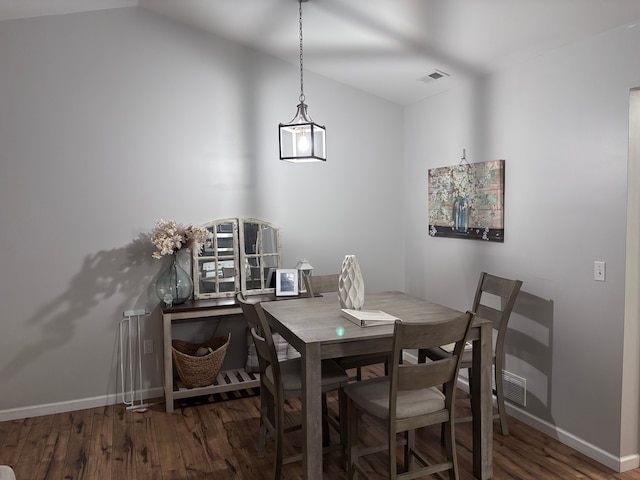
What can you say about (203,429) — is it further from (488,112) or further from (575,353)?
(488,112)

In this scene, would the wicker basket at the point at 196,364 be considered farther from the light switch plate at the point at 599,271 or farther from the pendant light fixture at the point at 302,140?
the light switch plate at the point at 599,271

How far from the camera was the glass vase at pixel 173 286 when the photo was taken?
363cm

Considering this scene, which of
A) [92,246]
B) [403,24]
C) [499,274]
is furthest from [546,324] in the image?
[92,246]

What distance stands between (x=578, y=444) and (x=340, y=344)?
1.64m

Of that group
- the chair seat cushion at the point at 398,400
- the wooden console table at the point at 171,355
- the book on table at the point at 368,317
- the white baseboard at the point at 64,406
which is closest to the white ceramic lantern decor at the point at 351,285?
the book on table at the point at 368,317

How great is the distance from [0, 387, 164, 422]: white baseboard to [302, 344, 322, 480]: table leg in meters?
1.95

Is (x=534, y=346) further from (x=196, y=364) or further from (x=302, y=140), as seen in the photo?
(x=196, y=364)

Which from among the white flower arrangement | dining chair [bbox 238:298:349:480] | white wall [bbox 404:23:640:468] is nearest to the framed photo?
the white flower arrangement

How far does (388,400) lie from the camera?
2307 mm

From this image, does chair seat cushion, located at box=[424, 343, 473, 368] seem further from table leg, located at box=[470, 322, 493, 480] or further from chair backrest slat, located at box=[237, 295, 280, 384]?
chair backrest slat, located at box=[237, 295, 280, 384]

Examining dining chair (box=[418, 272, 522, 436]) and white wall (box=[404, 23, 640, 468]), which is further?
dining chair (box=[418, 272, 522, 436])

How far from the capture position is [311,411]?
7.54ft

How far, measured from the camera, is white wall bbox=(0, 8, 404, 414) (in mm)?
3426

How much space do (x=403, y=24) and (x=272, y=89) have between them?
1.39 metres
